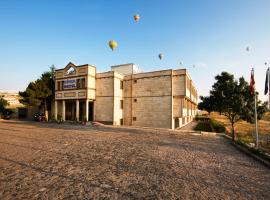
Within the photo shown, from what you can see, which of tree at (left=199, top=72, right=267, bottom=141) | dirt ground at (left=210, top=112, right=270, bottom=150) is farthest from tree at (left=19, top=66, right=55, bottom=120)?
dirt ground at (left=210, top=112, right=270, bottom=150)

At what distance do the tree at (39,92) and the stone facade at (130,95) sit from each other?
2.80 m

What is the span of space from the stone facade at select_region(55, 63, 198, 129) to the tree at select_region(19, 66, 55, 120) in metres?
2.80

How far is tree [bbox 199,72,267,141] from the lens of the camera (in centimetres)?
1678

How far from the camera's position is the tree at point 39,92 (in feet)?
95.5

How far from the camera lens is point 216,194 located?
4.45m

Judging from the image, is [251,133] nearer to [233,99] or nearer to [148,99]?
[233,99]

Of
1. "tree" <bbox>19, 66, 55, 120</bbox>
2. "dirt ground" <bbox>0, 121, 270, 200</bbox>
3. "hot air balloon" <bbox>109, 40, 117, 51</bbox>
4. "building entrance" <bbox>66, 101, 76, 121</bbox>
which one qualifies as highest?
"hot air balloon" <bbox>109, 40, 117, 51</bbox>

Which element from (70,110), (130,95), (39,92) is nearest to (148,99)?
(130,95)

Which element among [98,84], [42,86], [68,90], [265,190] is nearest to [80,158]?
[265,190]

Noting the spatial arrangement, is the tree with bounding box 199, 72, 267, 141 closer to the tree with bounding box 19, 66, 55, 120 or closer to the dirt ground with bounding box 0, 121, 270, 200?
the dirt ground with bounding box 0, 121, 270, 200

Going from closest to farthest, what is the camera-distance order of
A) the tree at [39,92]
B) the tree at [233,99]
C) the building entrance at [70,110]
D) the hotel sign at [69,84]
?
the tree at [233,99] < the hotel sign at [69,84] < the tree at [39,92] < the building entrance at [70,110]

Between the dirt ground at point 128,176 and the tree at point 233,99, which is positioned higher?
the tree at point 233,99

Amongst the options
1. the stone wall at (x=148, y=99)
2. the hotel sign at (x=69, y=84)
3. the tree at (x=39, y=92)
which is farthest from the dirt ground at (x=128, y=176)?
the tree at (x=39, y=92)

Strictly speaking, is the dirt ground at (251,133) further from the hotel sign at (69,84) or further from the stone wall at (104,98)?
the hotel sign at (69,84)
